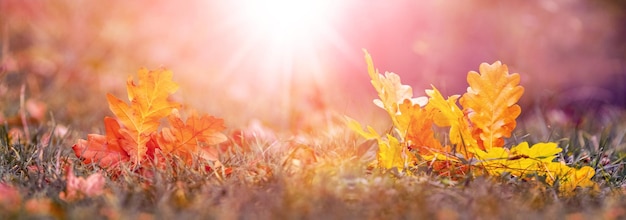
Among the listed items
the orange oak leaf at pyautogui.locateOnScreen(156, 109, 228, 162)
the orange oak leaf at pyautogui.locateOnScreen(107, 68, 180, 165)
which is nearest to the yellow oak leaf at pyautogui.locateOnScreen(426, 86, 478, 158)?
the orange oak leaf at pyautogui.locateOnScreen(156, 109, 228, 162)

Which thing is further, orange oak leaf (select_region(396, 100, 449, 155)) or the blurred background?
the blurred background

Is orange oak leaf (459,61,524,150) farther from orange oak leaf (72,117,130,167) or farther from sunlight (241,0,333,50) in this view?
sunlight (241,0,333,50)

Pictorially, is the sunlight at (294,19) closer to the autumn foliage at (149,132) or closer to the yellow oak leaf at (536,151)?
the autumn foliage at (149,132)

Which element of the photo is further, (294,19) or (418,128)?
(294,19)

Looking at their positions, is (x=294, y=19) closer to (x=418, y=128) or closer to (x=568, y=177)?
(x=418, y=128)

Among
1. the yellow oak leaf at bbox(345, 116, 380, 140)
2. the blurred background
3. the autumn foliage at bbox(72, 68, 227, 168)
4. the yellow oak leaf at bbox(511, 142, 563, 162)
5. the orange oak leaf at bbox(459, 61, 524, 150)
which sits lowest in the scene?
the autumn foliage at bbox(72, 68, 227, 168)

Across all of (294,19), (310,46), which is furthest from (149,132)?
(310,46)

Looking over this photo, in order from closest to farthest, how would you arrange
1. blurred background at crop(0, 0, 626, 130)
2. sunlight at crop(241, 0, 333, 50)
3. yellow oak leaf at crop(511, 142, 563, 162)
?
yellow oak leaf at crop(511, 142, 563, 162) → blurred background at crop(0, 0, 626, 130) → sunlight at crop(241, 0, 333, 50)
